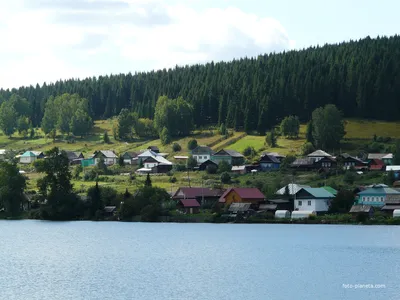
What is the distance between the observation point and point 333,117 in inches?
5271

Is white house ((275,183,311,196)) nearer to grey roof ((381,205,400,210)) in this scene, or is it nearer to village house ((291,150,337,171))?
grey roof ((381,205,400,210))

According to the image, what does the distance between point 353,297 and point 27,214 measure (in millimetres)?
65752

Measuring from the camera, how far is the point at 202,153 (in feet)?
450

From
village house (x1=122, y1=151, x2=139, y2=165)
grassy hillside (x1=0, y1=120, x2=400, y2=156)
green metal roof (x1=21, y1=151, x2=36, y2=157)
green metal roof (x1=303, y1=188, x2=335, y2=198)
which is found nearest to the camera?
green metal roof (x1=303, y1=188, x2=335, y2=198)

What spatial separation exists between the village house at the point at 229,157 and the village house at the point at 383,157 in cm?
2032

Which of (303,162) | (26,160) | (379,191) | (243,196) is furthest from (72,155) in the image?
(379,191)

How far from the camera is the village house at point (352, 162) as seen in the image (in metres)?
122

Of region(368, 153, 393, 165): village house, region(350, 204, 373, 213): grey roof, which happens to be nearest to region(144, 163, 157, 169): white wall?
region(368, 153, 393, 165): village house

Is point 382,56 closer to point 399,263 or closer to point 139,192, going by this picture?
point 139,192

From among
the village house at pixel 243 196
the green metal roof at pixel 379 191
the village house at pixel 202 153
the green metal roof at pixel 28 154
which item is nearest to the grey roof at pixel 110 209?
the village house at pixel 243 196

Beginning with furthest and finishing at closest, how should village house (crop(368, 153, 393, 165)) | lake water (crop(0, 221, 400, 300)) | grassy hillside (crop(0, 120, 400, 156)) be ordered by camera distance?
grassy hillside (crop(0, 120, 400, 156)), village house (crop(368, 153, 393, 165)), lake water (crop(0, 221, 400, 300))

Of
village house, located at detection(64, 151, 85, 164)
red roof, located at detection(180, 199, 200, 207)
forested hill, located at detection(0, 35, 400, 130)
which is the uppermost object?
forested hill, located at detection(0, 35, 400, 130)

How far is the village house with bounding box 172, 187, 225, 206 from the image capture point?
102 metres

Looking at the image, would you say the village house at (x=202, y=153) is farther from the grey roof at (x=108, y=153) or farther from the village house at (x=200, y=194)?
the village house at (x=200, y=194)
